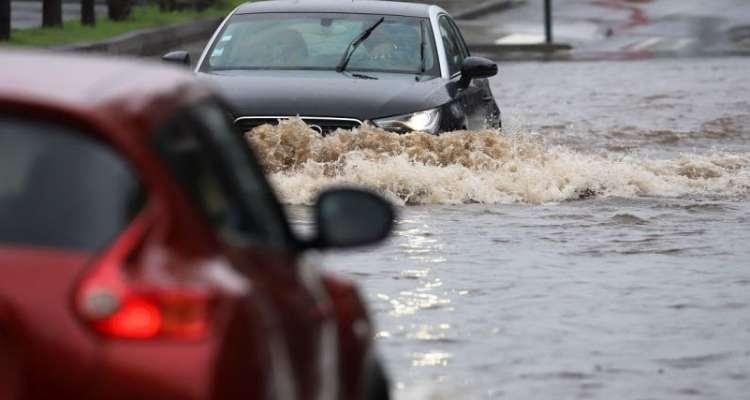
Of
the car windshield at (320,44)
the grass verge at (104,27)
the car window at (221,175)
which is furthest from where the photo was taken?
the grass verge at (104,27)

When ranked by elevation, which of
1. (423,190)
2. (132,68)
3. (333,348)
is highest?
(132,68)

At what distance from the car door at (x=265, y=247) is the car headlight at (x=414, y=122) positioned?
31.9ft

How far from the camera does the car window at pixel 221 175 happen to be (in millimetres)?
4027

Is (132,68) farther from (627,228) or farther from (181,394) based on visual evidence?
(627,228)

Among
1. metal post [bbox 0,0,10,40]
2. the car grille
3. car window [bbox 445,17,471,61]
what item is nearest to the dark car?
the car grille

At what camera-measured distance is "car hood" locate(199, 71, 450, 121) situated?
47.4ft

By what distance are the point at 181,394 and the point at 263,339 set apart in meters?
0.40

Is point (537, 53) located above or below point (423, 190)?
below

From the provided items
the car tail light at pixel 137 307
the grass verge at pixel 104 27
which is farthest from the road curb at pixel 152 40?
the car tail light at pixel 137 307

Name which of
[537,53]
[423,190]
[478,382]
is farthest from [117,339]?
[537,53]

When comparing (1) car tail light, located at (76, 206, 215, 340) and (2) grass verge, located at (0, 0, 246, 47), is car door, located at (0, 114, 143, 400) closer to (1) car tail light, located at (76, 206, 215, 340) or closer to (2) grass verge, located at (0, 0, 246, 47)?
(1) car tail light, located at (76, 206, 215, 340)

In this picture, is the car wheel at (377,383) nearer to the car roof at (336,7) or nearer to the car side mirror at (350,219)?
the car side mirror at (350,219)

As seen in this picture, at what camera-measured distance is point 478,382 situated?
823 centimetres

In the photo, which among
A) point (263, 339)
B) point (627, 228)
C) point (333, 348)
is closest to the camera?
point (263, 339)
